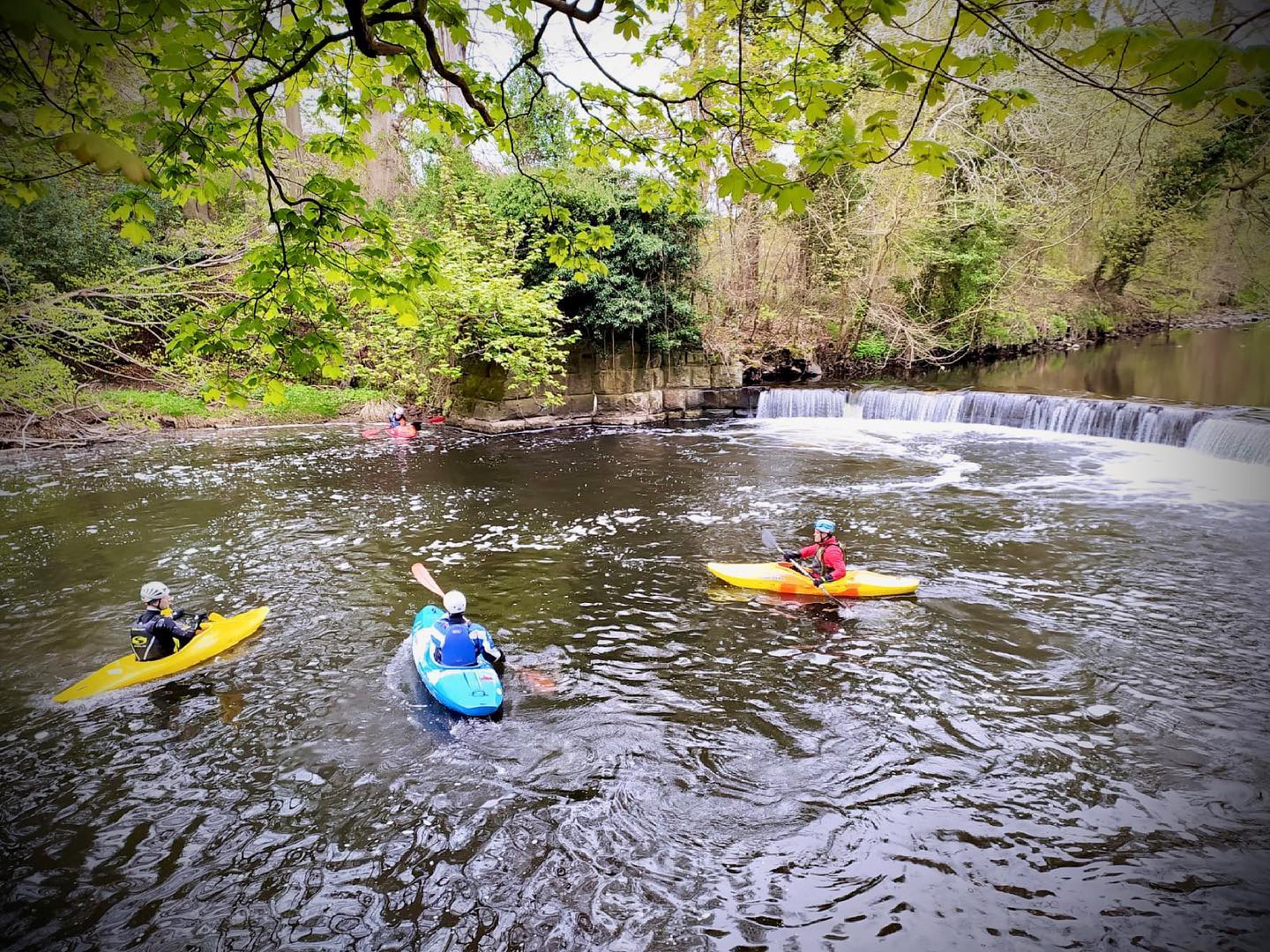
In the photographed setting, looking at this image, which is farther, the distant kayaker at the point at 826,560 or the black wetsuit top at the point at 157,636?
the distant kayaker at the point at 826,560

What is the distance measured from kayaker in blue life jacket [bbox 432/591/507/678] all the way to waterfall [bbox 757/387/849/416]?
15.7m

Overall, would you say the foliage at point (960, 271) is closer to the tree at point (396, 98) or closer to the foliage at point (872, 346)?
the foliage at point (872, 346)

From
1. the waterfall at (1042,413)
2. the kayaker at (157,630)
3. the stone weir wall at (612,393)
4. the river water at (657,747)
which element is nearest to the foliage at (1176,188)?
the waterfall at (1042,413)

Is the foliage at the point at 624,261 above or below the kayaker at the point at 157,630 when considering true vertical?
above

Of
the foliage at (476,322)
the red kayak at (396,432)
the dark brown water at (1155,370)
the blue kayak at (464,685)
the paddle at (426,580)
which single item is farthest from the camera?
the red kayak at (396,432)

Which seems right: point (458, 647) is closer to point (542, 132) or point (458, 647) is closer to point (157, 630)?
point (157, 630)

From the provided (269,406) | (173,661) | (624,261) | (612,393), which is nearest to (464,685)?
(173,661)

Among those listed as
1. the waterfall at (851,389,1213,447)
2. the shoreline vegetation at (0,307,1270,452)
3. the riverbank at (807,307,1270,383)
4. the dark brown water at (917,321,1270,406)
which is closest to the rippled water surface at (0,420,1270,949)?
the waterfall at (851,389,1213,447)

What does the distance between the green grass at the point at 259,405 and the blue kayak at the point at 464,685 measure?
582 inches

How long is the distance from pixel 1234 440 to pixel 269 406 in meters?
18.7

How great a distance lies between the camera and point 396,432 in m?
17.2

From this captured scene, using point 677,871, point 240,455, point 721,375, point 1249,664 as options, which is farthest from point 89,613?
point 721,375

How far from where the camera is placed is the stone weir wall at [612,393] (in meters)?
18.6

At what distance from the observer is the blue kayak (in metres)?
5.30
